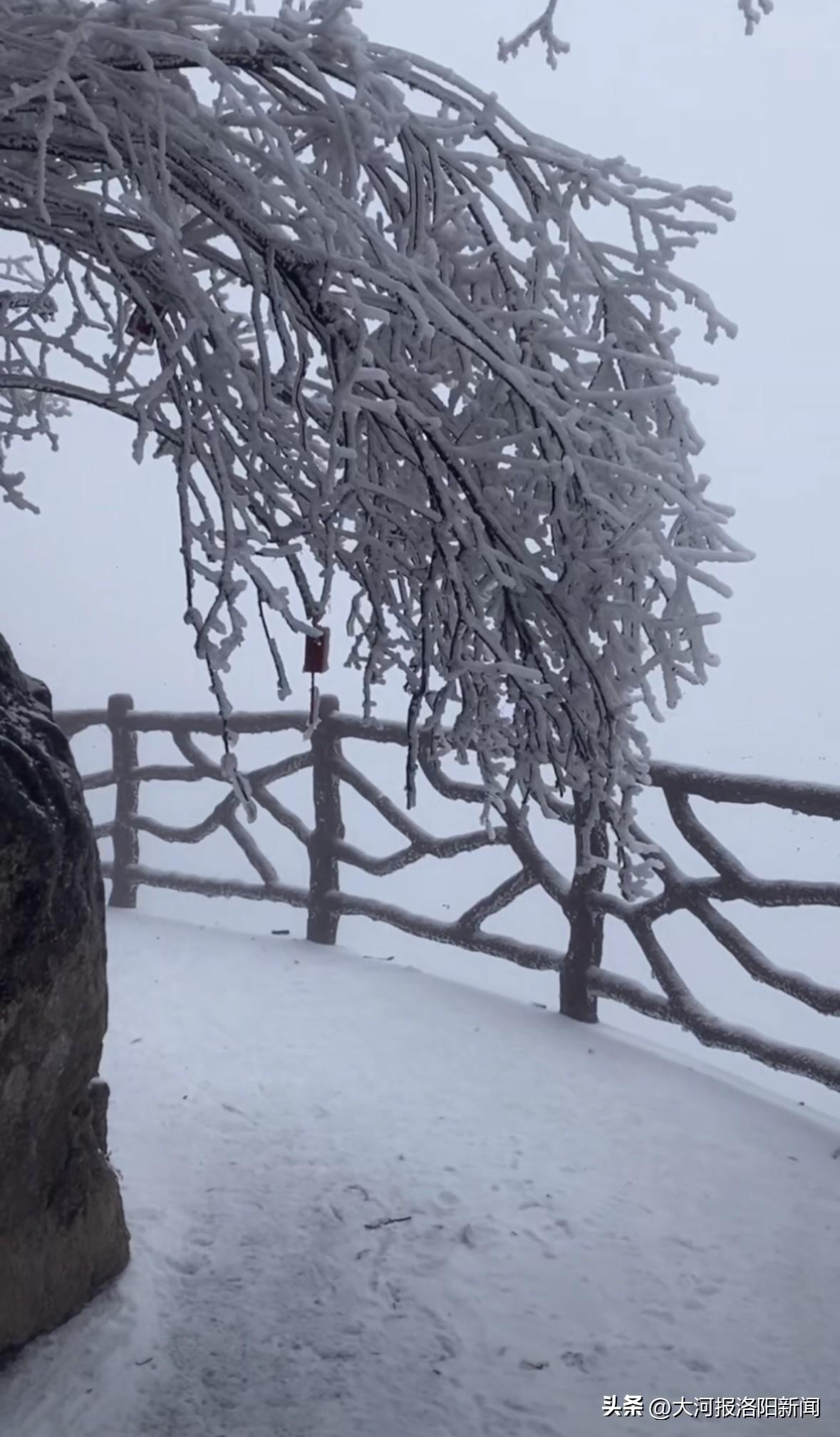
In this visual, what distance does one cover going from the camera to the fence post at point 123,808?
7.81m

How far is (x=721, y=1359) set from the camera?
123 inches

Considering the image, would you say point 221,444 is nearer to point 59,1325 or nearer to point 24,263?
point 59,1325

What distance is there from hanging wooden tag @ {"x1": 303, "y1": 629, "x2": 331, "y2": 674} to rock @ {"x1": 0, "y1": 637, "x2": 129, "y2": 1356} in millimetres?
733

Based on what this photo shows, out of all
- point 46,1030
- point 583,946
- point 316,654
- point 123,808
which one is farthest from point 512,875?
point 46,1030

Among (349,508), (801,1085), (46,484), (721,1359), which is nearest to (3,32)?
(349,508)

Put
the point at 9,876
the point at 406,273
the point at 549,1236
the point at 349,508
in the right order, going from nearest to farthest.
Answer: the point at 406,273
the point at 9,876
the point at 349,508
the point at 549,1236

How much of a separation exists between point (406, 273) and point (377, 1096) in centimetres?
355

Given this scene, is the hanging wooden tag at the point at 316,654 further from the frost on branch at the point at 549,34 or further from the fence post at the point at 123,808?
the fence post at the point at 123,808

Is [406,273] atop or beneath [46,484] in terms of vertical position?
beneath

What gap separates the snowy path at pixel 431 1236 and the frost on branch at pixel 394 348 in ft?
5.05

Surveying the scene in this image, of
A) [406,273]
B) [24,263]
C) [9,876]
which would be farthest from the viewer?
[24,263]

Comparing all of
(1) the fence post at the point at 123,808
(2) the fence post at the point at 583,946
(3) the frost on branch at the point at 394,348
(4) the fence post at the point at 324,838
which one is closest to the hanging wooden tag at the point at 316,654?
(3) the frost on branch at the point at 394,348

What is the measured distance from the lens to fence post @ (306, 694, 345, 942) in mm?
6867

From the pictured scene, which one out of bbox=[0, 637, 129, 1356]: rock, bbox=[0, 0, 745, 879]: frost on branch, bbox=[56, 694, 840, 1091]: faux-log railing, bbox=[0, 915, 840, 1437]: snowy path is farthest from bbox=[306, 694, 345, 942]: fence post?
bbox=[0, 637, 129, 1356]: rock
